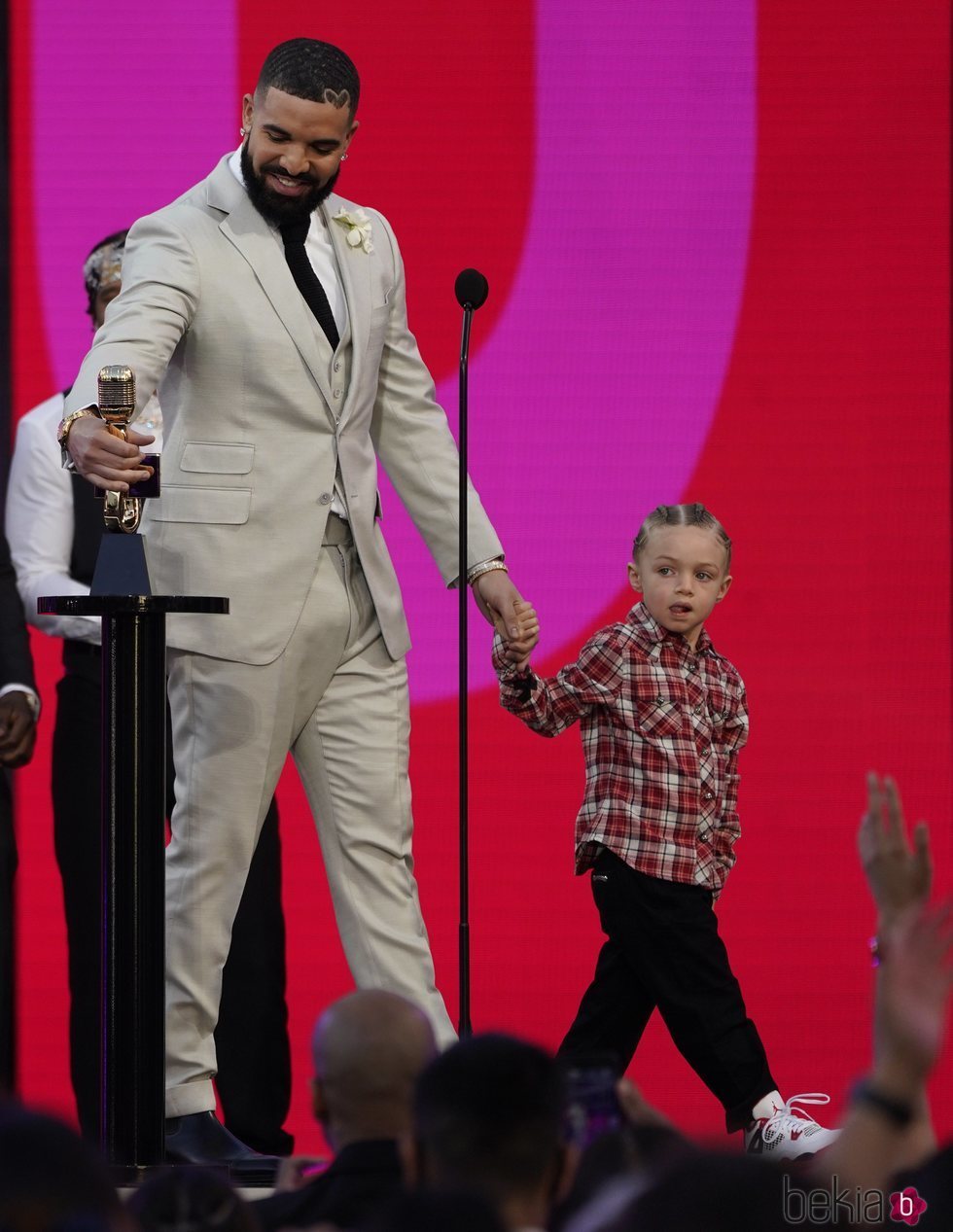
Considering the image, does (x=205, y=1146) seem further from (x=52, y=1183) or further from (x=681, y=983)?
(x=52, y=1183)

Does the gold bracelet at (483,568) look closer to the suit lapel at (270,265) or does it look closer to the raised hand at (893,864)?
the suit lapel at (270,265)

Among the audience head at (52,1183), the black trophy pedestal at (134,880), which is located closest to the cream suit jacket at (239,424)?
the black trophy pedestal at (134,880)

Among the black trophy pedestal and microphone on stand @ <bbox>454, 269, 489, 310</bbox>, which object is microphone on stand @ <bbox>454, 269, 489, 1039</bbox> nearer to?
microphone on stand @ <bbox>454, 269, 489, 310</bbox>

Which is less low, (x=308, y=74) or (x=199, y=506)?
(x=308, y=74)

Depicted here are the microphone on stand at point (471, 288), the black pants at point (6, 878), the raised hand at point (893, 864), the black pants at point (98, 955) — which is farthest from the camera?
the black pants at point (98, 955)

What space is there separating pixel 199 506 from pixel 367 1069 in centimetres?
153

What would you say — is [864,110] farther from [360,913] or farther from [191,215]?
[360,913]

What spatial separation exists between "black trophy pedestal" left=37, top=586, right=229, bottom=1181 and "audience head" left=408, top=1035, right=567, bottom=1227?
139 cm

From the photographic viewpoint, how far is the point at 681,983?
12.7ft

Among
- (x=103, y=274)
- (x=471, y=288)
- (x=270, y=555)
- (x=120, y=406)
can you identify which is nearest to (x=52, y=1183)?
(x=120, y=406)

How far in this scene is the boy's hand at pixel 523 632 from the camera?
11.7 feet

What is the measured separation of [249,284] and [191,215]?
172 mm

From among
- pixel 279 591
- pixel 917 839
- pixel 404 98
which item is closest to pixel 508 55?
pixel 404 98

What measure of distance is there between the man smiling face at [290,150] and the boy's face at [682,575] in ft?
3.32
